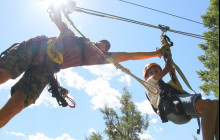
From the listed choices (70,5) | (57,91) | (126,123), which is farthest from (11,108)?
(126,123)

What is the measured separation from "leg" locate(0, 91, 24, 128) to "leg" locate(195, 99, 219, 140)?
1872 millimetres

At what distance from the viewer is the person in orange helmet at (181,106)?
2.11 m

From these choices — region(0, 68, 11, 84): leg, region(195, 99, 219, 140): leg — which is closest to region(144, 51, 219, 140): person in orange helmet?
region(195, 99, 219, 140): leg

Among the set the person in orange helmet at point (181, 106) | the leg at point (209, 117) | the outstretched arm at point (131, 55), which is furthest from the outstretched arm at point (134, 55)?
the leg at point (209, 117)

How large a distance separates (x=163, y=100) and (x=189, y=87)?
1.22 ft

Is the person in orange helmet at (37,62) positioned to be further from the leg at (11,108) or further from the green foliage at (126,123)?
the green foliage at (126,123)

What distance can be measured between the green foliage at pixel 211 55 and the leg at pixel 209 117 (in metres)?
6.57

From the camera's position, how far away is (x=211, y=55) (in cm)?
912

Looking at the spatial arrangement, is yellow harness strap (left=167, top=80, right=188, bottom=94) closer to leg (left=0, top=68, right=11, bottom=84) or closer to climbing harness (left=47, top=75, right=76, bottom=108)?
climbing harness (left=47, top=75, right=76, bottom=108)

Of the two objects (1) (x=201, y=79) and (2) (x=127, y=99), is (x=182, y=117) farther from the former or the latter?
(2) (x=127, y=99)

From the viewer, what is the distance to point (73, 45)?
9.32ft

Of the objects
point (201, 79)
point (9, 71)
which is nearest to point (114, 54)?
point (9, 71)

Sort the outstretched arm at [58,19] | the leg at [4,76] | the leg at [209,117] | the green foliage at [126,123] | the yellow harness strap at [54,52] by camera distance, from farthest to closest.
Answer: the green foliage at [126,123] < the outstretched arm at [58,19] < the yellow harness strap at [54,52] < the leg at [4,76] < the leg at [209,117]

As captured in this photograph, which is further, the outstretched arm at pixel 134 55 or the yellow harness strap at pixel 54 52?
the outstretched arm at pixel 134 55
